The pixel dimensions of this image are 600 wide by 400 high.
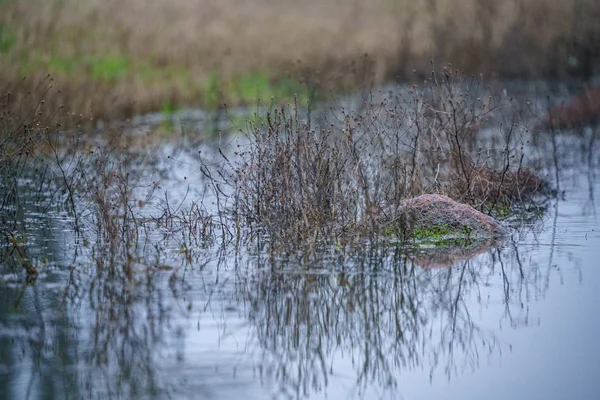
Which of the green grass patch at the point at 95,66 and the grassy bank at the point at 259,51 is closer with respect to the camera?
the grassy bank at the point at 259,51

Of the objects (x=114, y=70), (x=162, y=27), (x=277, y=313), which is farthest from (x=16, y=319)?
(x=162, y=27)

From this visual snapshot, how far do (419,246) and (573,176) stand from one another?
6.21 m

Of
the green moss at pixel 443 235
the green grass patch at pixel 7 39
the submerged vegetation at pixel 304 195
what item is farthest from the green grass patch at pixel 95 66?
the green moss at pixel 443 235

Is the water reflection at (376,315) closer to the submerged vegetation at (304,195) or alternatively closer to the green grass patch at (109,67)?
the submerged vegetation at (304,195)

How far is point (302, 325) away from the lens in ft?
27.4

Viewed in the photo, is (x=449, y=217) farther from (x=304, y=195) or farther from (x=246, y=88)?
(x=246, y=88)

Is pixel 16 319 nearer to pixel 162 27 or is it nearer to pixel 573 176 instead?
pixel 573 176

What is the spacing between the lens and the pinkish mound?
11258 millimetres

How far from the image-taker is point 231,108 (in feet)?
78.7

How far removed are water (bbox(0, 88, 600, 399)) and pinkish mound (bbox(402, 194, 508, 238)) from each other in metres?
0.41

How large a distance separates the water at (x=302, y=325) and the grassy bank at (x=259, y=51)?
10.5 m

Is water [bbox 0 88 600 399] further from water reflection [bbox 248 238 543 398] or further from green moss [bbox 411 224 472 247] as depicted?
green moss [bbox 411 224 472 247]

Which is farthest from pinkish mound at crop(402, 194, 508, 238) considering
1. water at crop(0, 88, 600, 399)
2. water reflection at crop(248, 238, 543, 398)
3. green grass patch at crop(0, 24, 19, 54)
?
green grass patch at crop(0, 24, 19, 54)

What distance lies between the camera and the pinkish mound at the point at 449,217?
36.9ft
